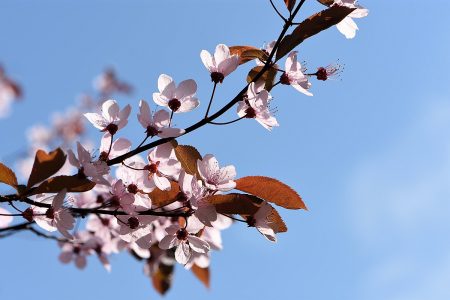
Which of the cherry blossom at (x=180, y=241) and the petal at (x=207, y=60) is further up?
the petal at (x=207, y=60)

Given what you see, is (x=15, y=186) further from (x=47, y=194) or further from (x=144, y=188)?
(x=144, y=188)

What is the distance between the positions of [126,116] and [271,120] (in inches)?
14.7

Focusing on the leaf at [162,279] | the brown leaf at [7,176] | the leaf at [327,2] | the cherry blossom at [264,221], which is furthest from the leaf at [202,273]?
the leaf at [327,2]

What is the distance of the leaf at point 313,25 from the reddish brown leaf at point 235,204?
0.38 m

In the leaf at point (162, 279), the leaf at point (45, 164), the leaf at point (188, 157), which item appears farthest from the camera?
the leaf at point (162, 279)

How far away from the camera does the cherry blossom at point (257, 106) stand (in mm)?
1423

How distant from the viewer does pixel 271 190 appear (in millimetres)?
1468

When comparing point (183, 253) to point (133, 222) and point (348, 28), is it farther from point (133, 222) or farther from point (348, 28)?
point (348, 28)

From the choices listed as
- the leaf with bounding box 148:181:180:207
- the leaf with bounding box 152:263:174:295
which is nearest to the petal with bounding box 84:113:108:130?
the leaf with bounding box 148:181:180:207

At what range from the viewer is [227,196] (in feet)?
4.72

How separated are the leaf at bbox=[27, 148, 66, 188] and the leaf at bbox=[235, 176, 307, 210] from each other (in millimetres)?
457

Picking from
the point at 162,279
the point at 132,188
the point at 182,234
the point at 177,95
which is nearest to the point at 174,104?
the point at 177,95

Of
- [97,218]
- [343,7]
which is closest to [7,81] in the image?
[97,218]

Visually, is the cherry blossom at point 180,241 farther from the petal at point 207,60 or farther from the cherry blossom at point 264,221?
the petal at point 207,60
